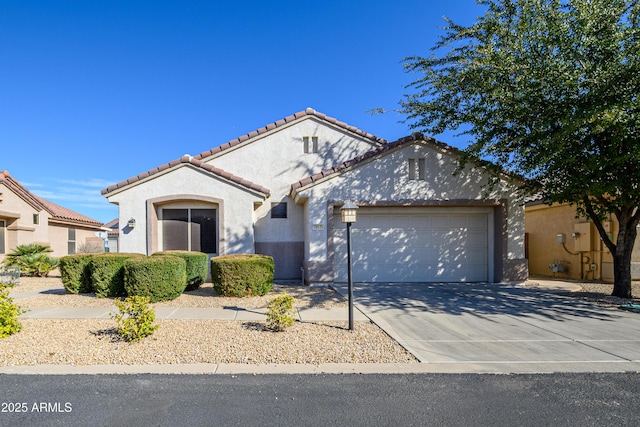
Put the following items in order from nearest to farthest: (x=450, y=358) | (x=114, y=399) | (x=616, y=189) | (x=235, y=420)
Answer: (x=235, y=420) → (x=114, y=399) → (x=450, y=358) → (x=616, y=189)

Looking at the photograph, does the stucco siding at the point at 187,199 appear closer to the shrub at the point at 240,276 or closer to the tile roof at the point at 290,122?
the tile roof at the point at 290,122

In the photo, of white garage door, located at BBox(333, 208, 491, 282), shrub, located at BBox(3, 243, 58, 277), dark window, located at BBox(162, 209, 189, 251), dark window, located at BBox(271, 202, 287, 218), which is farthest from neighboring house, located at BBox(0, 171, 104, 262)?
white garage door, located at BBox(333, 208, 491, 282)

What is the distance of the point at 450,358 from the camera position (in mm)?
5066

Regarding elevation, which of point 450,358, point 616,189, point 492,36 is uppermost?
point 492,36

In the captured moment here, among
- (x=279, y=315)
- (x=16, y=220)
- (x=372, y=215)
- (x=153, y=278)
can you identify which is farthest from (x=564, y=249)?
(x=16, y=220)

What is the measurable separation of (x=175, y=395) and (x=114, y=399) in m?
0.63

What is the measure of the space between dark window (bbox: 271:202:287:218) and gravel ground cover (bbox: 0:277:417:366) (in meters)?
6.66

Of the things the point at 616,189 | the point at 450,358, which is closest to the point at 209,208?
the point at 450,358

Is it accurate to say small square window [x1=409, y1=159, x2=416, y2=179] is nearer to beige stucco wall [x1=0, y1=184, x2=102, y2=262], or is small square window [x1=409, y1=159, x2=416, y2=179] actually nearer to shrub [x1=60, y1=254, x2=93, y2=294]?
shrub [x1=60, y1=254, x2=93, y2=294]

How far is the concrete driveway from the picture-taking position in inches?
195

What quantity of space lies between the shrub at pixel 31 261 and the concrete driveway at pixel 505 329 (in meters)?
11.8

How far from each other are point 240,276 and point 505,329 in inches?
237

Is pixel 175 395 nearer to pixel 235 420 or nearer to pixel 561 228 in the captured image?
pixel 235 420

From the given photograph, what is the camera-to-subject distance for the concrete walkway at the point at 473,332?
466 cm
